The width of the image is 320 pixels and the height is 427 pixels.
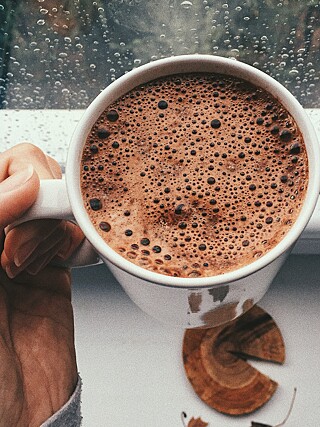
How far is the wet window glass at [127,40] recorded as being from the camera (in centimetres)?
67

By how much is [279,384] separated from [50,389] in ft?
0.94

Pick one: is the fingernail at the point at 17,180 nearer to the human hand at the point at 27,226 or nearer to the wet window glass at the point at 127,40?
the human hand at the point at 27,226

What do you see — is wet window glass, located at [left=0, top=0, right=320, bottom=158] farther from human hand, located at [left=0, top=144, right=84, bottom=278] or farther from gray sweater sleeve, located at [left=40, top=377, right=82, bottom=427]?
gray sweater sleeve, located at [left=40, top=377, right=82, bottom=427]

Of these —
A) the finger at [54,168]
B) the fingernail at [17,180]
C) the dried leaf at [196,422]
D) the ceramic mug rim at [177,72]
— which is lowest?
the dried leaf at [196,422]

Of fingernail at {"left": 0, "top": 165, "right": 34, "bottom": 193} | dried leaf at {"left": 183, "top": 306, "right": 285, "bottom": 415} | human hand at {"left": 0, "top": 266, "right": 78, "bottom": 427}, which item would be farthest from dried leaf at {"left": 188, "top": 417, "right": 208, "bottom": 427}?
fingernail at {"left": 0, "top": 165, "right": 34, "bottom": 193}

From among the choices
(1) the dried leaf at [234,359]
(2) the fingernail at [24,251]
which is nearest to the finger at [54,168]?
(2) the fingernail at [24,251]

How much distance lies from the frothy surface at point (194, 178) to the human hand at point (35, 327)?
0.30ft

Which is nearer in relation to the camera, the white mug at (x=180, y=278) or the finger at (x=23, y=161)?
the white mug at (x=180, y=278)

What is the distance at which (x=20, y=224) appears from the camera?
1.49 ft

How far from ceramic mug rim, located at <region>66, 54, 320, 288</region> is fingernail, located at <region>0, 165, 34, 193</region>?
0.04 metres

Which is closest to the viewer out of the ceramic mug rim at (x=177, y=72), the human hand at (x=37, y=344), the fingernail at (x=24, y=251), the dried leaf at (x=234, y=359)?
the ceramic mug rim at (x=177, y=72)

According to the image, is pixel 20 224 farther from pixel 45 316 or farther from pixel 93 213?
pixel 45 316

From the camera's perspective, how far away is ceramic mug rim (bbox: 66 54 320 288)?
14.8 inches

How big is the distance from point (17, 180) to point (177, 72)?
0.43 ft
